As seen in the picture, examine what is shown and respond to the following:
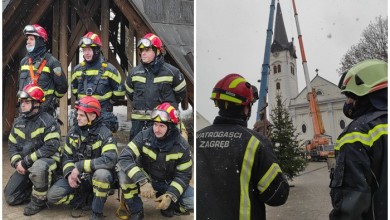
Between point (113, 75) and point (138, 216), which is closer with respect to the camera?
point (138, 216)

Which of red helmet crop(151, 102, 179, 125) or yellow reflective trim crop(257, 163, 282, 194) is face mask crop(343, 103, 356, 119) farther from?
red helmet crop(151, 102, 179, 125)

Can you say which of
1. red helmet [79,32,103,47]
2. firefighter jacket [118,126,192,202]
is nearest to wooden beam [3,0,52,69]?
red helmet [79,32,103,47]

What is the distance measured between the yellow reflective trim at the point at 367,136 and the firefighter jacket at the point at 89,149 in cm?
120

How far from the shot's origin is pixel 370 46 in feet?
6.40

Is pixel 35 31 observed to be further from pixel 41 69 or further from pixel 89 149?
pixel 89 149

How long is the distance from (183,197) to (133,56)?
854 mm

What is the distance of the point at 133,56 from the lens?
7.98 feet

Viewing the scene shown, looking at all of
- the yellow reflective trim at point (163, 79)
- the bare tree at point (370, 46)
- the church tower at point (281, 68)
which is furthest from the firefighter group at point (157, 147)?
the church tower at point (281, 68)

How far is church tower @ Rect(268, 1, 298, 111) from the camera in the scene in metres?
2.03

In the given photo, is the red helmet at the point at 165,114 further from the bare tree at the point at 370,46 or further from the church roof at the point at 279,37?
the bare tree at the point at 370,46

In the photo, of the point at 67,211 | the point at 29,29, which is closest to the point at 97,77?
the point at 29,29

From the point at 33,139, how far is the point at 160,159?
0.78m

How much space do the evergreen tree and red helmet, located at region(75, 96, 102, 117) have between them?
947mm

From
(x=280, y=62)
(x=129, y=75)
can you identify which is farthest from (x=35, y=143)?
(x=280, y=62)
